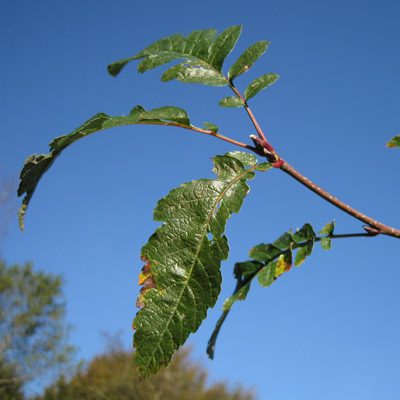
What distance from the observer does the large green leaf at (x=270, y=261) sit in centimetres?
122

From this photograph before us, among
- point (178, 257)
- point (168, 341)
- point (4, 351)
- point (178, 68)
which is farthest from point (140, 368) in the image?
point (4, 351)

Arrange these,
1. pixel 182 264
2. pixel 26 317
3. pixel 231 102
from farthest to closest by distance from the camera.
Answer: pixel 26 317 < pixel 231 102 < pixel 182 264

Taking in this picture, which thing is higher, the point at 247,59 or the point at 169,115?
the point at 247,59

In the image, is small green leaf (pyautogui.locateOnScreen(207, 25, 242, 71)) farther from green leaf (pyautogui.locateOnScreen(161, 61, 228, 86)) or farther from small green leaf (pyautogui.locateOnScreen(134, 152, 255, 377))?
small green leaf (pyautogui.locateOnScreen(134, 152, 255, 377))

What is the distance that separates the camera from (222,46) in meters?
1.21

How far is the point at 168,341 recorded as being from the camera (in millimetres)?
895

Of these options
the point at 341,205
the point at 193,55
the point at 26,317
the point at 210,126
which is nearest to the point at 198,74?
the point at 193,55

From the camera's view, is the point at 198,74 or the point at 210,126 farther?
the point at 198,74

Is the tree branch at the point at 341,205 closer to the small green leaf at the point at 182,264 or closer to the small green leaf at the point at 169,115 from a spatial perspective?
the small green leaf at the point at 182,264

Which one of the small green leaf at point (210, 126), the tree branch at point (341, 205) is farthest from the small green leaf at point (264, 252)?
the small green leaf at point (210, 126)

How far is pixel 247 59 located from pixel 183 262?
629 mm

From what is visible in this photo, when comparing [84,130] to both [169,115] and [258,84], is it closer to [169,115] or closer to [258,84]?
[169,115]

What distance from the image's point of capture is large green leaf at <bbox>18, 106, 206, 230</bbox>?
104 centimetres

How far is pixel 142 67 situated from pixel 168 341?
0.78 m
